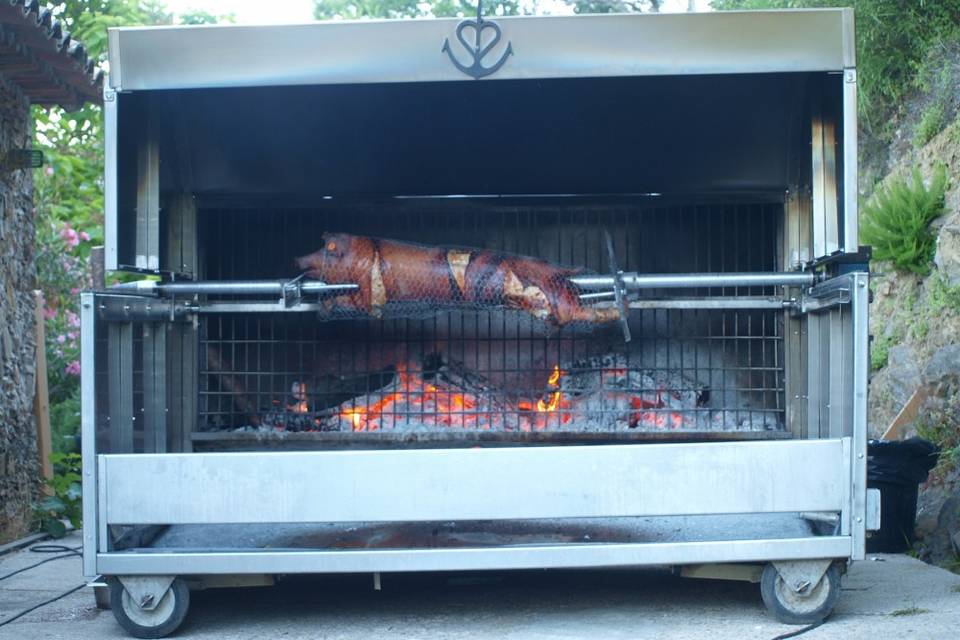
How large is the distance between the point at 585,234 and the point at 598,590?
1646 mm

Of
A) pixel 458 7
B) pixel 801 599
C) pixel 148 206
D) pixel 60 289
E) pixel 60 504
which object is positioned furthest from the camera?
pixel 458 7

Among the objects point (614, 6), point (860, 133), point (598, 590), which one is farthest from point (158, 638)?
point (614, 6)

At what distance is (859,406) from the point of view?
398 centimetres

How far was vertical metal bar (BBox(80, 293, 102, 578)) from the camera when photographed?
4.04 m

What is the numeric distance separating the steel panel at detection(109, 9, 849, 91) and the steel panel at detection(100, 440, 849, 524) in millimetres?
1341

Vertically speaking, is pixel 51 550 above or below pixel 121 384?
below

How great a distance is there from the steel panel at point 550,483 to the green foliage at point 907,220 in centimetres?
453

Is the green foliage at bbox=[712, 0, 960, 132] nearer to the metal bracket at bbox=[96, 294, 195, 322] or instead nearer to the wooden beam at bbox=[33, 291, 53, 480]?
the metal bracket at bbox=[96, 294, 195, 322]

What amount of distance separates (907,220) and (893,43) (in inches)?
78.3

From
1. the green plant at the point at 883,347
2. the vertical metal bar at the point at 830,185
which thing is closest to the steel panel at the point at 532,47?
the vertical metal bar at the point at 830,185

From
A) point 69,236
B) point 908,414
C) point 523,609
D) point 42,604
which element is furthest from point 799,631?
point 69,236

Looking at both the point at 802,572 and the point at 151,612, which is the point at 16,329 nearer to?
the point at 151,612

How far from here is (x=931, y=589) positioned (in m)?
4.89

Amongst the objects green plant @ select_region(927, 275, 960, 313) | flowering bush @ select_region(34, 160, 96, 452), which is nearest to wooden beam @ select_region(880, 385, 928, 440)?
green plant @ select_region(927, 275, 960, 313)
